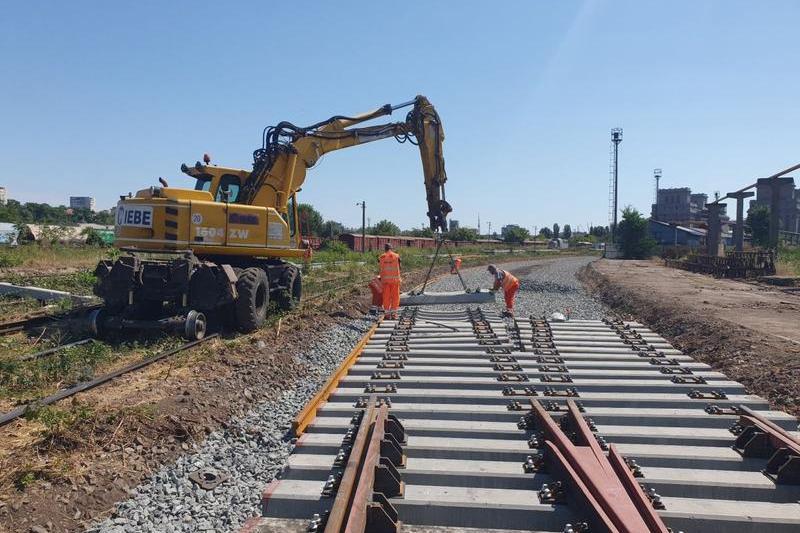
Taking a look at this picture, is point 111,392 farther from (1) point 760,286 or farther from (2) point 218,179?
(1) point 760,286

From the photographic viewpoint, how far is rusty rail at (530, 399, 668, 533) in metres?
3.05

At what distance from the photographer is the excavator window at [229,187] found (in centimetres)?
1095

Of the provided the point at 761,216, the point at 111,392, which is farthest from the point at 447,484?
the point at 761,216

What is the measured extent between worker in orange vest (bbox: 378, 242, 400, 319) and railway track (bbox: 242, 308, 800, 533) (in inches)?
188

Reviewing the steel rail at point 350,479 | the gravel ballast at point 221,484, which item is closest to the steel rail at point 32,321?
the gravel ballast at point 221,484

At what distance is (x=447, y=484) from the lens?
155 inches

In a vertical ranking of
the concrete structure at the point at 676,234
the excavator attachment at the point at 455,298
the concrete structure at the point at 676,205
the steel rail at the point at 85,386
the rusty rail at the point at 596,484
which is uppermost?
the concrete structure at the point at 676,205

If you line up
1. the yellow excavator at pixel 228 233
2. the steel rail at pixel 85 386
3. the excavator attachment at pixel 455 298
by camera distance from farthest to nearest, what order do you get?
the excavator attachment at pixel 455 298
the yellow excavator at pixel 228 233
the steel rail at pixel 85 386

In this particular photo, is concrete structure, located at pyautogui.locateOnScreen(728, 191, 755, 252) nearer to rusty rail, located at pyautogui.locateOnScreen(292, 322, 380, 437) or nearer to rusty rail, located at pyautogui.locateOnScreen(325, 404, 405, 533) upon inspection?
rusty rail, located at pyautogui.locateOnScreen(292, 322, 380, 437)

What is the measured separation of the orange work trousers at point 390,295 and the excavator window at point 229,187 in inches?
137

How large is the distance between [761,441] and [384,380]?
3.44m

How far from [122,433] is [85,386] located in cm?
170

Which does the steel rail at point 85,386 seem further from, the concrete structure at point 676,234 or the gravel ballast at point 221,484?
the concrete structure at point 676,234

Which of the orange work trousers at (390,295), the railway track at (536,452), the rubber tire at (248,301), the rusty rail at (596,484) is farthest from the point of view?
the orange work trousers at (390,295)
